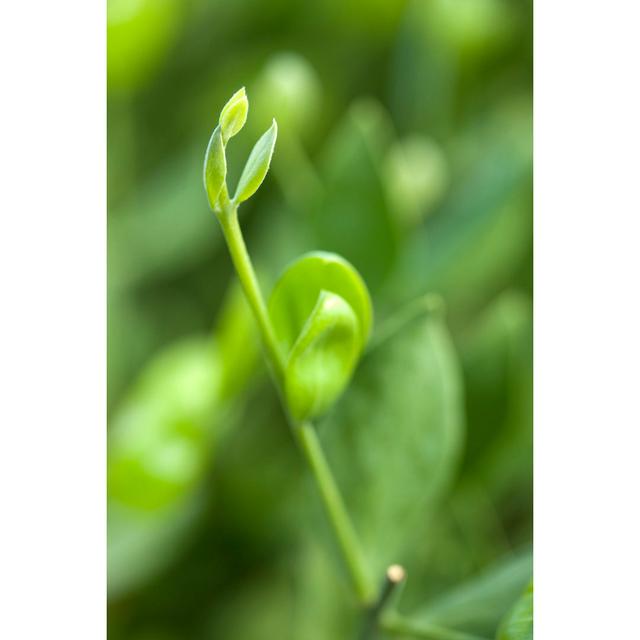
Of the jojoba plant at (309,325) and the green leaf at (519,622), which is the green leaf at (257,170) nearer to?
the jojoba plant at (309,325)

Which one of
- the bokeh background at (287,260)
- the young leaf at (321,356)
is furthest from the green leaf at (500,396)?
the young leaf at (321,356)

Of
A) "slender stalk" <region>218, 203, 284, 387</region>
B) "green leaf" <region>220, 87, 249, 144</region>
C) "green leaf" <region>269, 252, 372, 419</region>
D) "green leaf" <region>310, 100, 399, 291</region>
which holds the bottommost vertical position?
"green leaf" <region>310, 100, 399, 291</region>

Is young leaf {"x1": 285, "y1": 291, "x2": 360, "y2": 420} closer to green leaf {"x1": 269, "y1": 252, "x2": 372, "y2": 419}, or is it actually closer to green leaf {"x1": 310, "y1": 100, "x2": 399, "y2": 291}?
green leaf {"x1": 269, "y1": 252, "x2": 372, "y2": 419}

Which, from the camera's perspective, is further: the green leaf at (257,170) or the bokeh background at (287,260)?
the bokeh background at (287,260)

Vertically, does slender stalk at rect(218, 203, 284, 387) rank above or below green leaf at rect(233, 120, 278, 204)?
below

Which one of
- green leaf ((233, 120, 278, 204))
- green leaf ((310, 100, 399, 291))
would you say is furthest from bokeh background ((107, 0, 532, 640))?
green leaf ((233, 120, 278, 204))

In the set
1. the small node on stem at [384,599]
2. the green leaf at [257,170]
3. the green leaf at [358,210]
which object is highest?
the green leaf at [257,170]

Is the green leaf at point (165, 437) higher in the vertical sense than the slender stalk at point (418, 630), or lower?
higher
